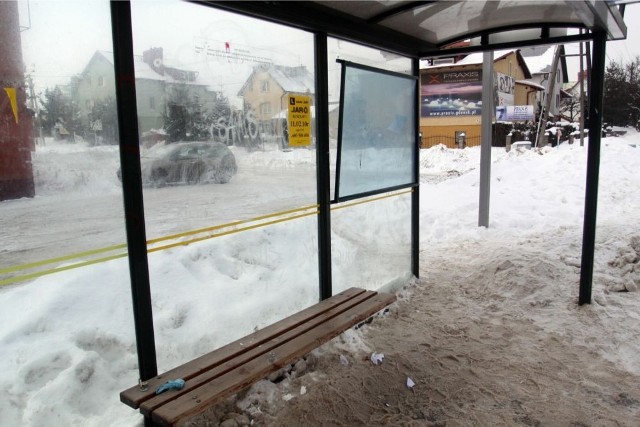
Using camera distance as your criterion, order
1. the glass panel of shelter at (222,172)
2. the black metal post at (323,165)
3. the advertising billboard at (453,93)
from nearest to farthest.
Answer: the glass panel of shelter at (222,172) < the black metal post at (323,165) < the advertising billboard at (453,93)

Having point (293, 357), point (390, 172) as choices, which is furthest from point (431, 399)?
point (390, 172)

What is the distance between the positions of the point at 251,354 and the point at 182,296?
591 millimetres

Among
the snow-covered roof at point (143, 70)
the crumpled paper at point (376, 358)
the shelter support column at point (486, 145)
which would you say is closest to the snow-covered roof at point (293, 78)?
the snow-covered roof at point (143, 70)

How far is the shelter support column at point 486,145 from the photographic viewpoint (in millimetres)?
7629

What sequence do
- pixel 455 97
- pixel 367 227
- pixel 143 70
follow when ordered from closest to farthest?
pixel 143 70 < pixel 367 227 < pixel 455 97

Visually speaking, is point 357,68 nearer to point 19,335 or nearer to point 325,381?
point 325,381

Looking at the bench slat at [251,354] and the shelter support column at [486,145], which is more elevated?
the shelter support column at [486,145]

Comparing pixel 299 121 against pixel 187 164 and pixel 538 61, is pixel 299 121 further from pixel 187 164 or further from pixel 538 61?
pixel 538 61

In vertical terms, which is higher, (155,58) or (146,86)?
(155,58)

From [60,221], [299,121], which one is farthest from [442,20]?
[60,221]

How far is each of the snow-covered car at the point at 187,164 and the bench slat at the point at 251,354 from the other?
1060mm

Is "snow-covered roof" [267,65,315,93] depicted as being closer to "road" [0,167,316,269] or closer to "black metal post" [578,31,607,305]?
"road" [0,167,316,269]

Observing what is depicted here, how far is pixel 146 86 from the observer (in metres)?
2.70

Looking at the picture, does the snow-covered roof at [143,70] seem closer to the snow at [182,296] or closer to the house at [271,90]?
the snow at [182,296]
